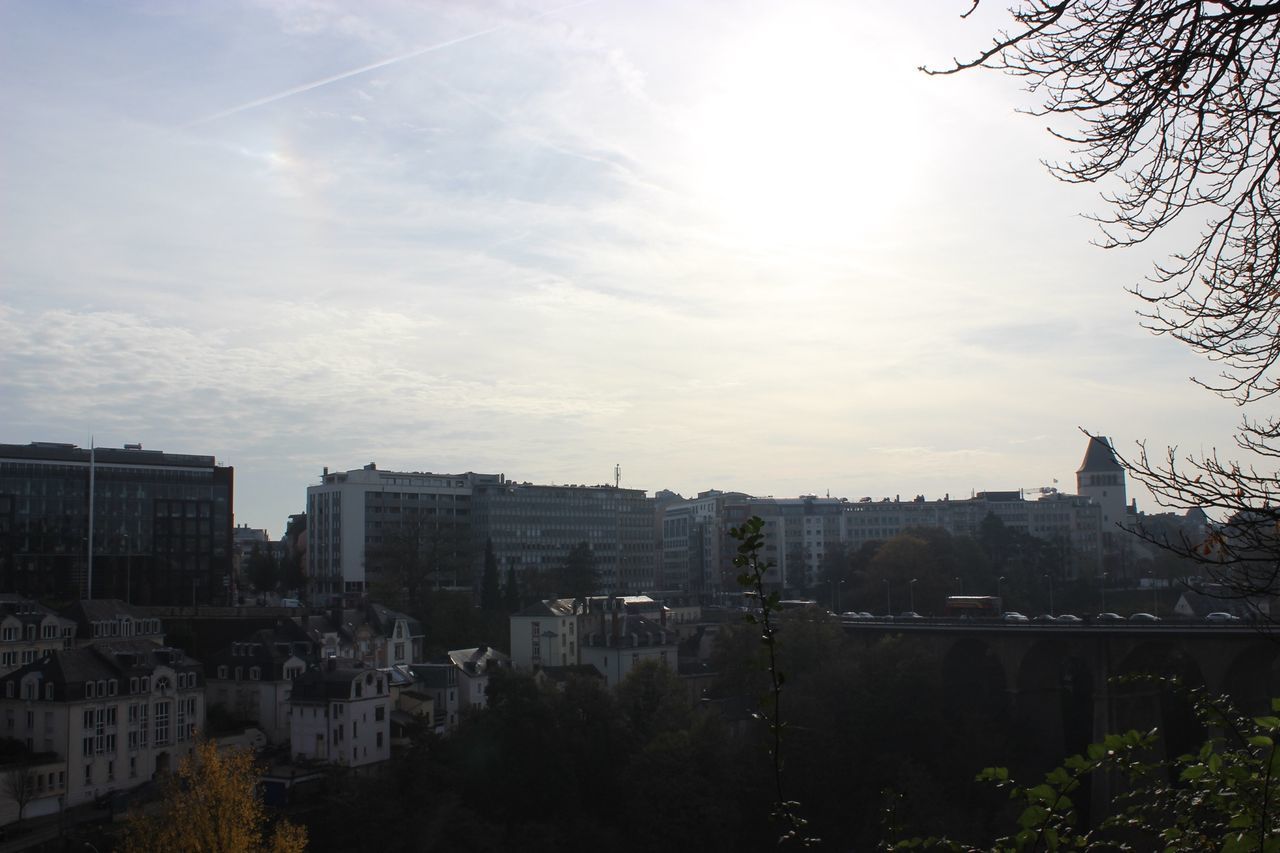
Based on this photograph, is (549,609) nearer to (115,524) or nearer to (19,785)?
(115,524)

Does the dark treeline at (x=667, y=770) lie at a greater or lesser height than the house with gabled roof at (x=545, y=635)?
lesser

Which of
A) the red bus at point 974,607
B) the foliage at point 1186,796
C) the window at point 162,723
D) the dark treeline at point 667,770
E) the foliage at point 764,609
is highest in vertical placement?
the foliage at point 764,609

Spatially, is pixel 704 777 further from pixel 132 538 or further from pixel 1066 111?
pixel 132 538

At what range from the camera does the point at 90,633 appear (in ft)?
150

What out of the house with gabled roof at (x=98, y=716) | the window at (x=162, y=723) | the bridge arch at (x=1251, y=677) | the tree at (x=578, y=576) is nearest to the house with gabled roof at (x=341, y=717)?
the house with gabled roof at (x=98, y=716)

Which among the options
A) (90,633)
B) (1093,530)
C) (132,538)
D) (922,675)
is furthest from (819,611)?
(1093,530)

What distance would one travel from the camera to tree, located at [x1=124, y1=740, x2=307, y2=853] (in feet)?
95.2

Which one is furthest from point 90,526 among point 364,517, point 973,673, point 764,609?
point 764,609

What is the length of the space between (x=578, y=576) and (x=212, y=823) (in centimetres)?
5284

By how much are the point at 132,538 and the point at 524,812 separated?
3662cm

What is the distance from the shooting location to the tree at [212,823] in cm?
2903

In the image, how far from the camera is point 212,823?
2984cm

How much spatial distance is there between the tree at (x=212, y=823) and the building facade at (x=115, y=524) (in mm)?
34363

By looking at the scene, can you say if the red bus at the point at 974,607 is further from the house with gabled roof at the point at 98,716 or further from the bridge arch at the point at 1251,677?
the house with gabled roof at the point at 98,716
